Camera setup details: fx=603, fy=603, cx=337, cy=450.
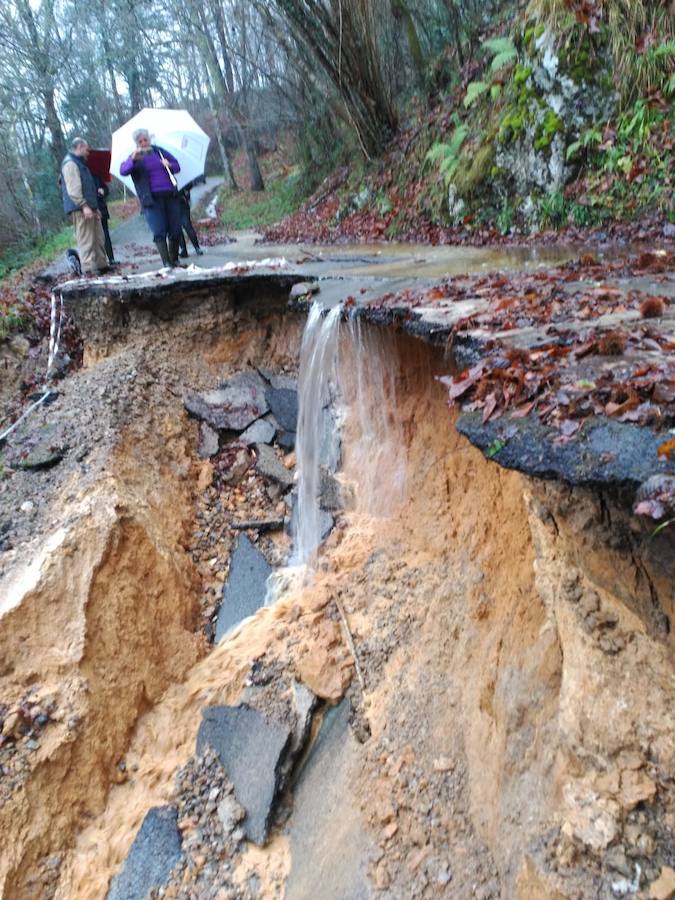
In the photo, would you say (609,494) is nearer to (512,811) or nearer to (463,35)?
(512,811)

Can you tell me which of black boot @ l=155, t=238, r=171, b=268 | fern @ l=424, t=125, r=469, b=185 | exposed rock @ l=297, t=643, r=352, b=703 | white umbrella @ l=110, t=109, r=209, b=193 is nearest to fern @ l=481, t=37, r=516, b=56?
fern @ l=424, t=125, r=469, b=185

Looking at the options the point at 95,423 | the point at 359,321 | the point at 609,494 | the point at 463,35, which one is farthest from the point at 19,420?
the point at 463,35

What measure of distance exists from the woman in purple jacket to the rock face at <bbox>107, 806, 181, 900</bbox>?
727 cm

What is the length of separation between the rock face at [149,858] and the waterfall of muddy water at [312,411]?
101 inches

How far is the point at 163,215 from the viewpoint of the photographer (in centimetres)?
875

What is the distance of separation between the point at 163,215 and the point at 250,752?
7352 millimetres

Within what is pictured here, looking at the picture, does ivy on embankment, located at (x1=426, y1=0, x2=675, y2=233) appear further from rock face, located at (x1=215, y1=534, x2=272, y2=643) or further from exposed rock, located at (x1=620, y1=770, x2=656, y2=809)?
exposed rock, located at (x1=620, y1=770, x2=656, y2=809)

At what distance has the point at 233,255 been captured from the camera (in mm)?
11023

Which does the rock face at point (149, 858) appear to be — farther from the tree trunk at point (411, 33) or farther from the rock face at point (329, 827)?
the tree trunk at point (411, 33)

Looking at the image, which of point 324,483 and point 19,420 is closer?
point 324,483

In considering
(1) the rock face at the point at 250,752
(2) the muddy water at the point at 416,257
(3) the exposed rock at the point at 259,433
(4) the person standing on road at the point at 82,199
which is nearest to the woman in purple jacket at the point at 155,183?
(4) the person standing on road at the point at 82,199

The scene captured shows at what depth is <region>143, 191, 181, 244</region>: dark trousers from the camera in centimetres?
859

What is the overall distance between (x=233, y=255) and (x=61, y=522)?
23.1 feet

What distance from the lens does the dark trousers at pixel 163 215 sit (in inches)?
338
